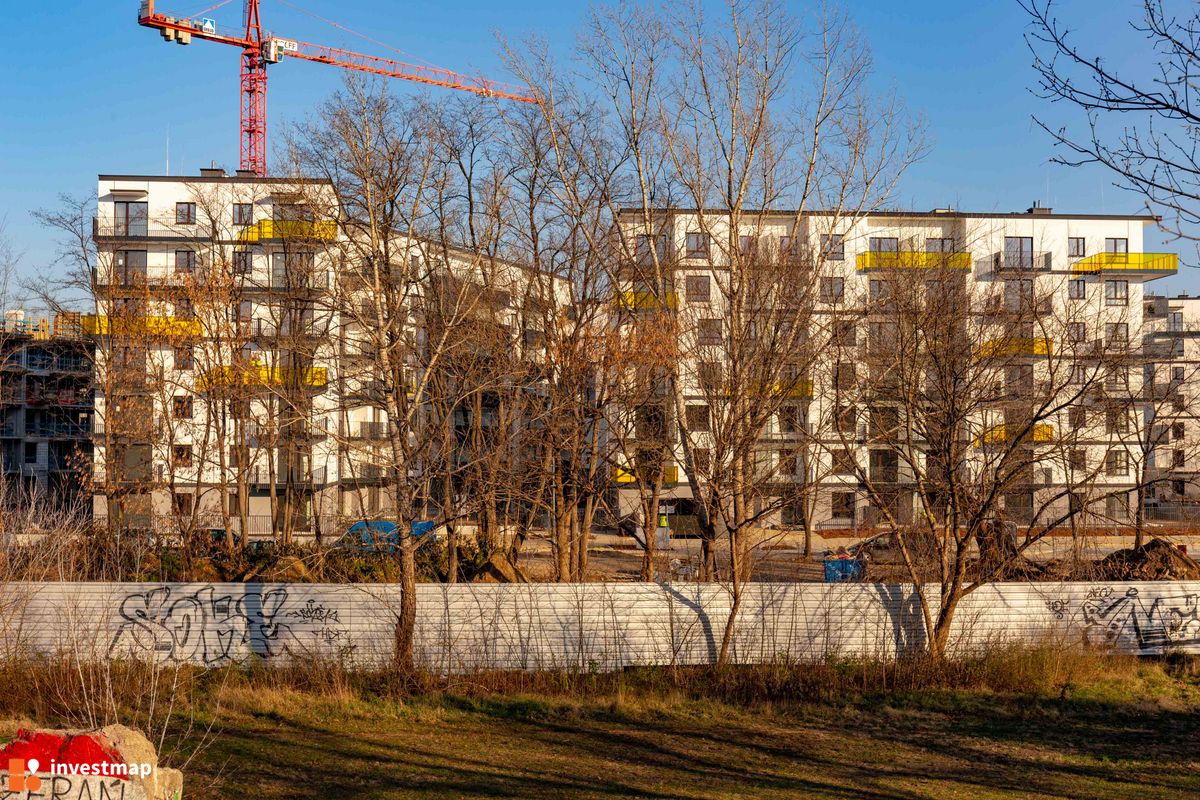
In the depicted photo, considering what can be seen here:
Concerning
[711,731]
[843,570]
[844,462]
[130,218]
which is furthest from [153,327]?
[711,731]

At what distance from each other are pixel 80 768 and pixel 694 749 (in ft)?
29.2

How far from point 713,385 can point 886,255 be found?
938cm

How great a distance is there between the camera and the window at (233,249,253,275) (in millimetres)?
29875

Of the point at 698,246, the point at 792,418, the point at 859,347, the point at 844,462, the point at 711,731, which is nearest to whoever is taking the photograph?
the point at 711,731

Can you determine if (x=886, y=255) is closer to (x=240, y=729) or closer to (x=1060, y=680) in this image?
(x=1060, y=680)

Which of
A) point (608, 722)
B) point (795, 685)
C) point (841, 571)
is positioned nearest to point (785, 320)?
point (841, 571)

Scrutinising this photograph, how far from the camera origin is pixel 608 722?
14945mm

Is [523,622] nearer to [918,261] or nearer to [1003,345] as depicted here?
[1003,345]

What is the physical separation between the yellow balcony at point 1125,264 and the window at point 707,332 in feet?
111

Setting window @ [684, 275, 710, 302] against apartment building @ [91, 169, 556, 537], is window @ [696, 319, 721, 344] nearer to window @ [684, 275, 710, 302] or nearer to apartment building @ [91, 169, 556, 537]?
window @ [684, 275, 710, 302]

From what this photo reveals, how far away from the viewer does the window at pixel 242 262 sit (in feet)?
98.0

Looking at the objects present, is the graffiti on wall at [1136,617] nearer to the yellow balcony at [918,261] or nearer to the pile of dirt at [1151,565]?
the pile of dirt at [1151,565]

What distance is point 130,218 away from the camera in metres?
44.5

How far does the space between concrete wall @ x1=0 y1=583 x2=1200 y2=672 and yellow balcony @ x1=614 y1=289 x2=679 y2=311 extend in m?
7.64
